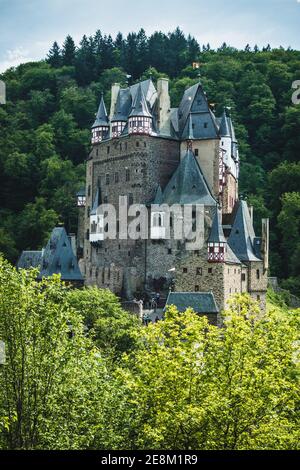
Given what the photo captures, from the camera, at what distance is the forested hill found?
101688mm

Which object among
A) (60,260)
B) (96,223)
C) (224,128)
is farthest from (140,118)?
(60,260)

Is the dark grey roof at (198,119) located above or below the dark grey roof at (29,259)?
above

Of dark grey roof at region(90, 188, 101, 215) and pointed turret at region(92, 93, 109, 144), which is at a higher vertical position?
pointed turret at region(92, 93, 109, 144)

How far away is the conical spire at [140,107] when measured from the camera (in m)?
77.7

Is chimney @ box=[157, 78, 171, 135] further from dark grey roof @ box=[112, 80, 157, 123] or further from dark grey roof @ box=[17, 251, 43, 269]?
dark grey roof @ box=[17, 251, 43, 269]

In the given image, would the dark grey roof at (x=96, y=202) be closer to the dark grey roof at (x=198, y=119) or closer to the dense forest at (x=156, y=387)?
the dark grey roof at (x=198, y=119)

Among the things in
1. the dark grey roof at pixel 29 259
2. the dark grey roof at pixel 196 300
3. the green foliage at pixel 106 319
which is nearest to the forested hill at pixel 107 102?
the dark grey roof at pixel 29 259

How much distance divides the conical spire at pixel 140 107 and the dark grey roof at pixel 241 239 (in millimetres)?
9833

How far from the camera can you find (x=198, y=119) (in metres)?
78.4

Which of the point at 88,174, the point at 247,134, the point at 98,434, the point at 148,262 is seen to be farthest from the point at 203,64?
the point at 98,434

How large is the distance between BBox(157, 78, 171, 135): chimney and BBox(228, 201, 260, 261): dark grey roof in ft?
27.5

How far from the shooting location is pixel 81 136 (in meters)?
117

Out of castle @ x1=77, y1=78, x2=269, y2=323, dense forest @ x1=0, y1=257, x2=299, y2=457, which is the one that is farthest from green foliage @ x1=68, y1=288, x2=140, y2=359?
dense forest @ x1=0, y1=257, x2=299, y2=457

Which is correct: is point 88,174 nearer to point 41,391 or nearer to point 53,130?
point 53,130
